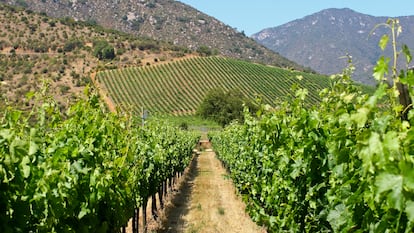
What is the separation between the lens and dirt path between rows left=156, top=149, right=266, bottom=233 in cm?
1137

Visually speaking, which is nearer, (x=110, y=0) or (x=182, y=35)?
(x=182, y=35)

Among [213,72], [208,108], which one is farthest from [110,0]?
[208,108]

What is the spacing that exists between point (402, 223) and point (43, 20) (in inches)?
3593

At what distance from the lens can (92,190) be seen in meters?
4.24

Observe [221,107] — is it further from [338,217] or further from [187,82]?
[338,217]

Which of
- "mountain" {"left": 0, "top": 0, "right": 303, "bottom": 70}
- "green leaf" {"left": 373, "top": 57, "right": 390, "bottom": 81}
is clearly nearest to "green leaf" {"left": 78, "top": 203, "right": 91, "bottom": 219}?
"green leaf" {"left": 373, "top": 57, "right": 390, "bottom": 81}

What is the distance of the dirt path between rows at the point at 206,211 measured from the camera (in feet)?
37.3

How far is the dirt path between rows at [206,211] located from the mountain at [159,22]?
408 ft

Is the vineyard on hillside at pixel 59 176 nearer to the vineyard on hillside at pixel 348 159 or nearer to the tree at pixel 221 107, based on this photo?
the vineyard on hillside at pixel 348 159

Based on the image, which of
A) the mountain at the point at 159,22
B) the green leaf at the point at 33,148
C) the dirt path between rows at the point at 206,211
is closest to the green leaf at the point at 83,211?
the green leaf at the point at 33,148

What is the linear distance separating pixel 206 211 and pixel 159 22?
14856 cm

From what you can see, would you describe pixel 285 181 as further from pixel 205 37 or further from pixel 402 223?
pixel 205 37

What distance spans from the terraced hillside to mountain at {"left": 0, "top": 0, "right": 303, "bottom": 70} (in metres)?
59.1

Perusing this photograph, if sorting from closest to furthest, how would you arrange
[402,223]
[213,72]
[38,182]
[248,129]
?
[402,223] → [38,182] → [248,129] → [213,72]
